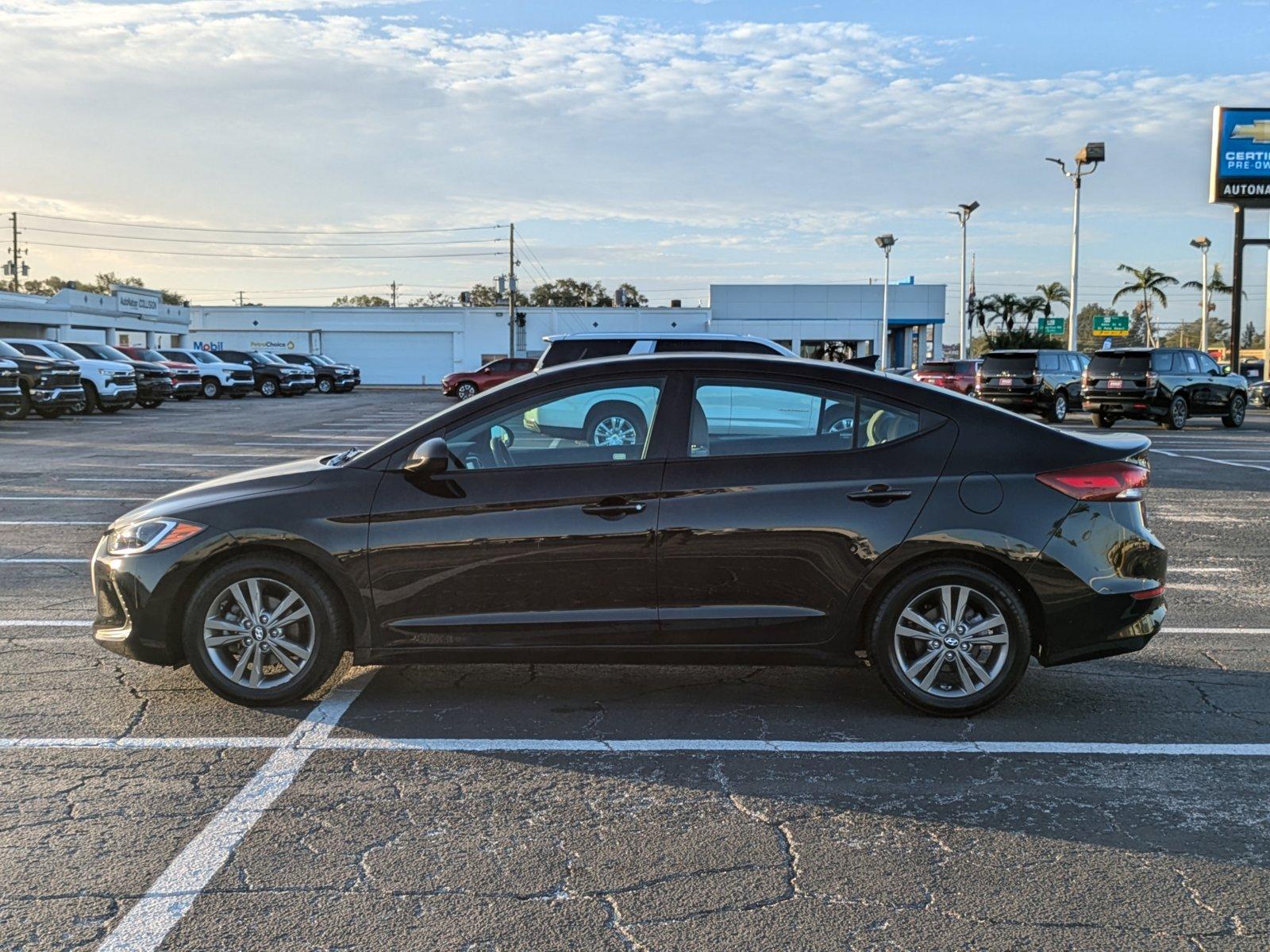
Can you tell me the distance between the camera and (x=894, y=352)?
2660 inches

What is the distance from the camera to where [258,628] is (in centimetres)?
520

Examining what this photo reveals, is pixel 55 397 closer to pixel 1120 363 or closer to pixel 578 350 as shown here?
pixel 578 350

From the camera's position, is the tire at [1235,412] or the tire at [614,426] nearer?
the tire at [614,426]

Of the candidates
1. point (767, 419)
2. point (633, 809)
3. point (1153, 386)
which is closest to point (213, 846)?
point (633, 809)

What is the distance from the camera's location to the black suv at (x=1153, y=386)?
25.5 meters

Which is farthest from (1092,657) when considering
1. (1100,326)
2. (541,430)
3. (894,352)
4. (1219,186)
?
(1100,326)

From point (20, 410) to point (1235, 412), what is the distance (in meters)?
28.4

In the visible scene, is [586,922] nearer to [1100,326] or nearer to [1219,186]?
[1219,186]

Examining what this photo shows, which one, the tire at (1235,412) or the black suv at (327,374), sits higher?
the black suv at (327,374)

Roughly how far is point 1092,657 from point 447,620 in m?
2.97

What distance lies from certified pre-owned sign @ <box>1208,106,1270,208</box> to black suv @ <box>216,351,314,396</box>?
35.2 metres

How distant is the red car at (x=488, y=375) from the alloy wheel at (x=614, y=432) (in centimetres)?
2865

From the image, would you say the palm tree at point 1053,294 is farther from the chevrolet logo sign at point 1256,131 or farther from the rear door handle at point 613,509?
the rear door handle at point 613,509

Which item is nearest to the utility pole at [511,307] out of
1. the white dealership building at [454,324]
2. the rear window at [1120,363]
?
the white dealership building at [454,324]
